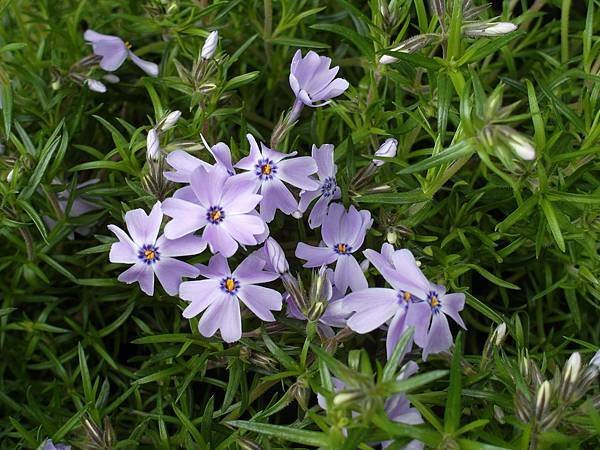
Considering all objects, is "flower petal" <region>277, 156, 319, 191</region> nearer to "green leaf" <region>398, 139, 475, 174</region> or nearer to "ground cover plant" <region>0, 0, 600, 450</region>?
"ground cover plant" <region>0, 0, 600, 450</region>

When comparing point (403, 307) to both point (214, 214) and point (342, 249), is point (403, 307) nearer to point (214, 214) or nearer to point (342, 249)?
point (342, 249)

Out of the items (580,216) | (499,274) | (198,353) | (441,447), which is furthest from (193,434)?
(580,216)

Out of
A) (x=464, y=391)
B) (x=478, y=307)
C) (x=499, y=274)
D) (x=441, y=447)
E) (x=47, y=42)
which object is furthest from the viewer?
(x=47, y=42)

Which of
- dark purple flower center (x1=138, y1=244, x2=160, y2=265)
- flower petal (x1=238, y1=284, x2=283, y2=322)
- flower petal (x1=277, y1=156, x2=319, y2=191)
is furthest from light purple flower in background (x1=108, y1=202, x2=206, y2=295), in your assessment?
flower petal (x1=277, y1=156, x2=319, y2=191)

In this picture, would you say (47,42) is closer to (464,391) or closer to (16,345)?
(16,345)

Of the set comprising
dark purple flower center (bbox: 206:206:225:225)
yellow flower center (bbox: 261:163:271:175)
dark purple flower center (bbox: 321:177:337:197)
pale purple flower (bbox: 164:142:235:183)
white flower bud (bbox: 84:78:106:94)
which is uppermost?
pale purple flower (bbox: 164:142:235:183)

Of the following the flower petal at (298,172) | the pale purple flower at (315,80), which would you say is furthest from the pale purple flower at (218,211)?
the pale purple flower at (315,80)
